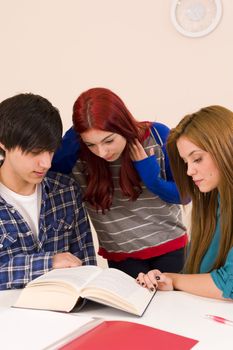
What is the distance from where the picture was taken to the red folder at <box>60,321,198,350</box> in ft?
2.89

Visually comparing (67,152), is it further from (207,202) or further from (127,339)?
(127,339)

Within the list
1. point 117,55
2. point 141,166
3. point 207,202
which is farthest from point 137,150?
point 117,55

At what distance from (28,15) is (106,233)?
5.39 ft

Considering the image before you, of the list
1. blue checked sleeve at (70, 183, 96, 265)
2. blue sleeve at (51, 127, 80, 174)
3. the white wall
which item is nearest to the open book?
blue checked sleeve at (70, 183, 96, 265)

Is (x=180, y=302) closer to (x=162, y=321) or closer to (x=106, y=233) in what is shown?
(x=162, y=321)

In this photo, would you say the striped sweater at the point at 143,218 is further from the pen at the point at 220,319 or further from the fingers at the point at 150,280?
the pen at the point at 220,319

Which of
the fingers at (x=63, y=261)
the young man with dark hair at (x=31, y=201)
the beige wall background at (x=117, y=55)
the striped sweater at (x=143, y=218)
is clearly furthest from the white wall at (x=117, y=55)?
the fingers at (x=63, y=261)

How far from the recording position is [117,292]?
42.2 inches

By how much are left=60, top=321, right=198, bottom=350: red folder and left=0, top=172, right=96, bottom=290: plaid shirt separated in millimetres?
436

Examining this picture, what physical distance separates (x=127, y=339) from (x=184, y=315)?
0.19 meters

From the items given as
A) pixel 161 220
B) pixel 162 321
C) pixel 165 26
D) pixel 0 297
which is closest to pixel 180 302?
pixel 162 321

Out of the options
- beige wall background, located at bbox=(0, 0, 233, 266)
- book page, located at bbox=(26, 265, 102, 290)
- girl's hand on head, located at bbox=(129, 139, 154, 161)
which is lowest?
book page, located at bbox=(26, 265, 102, 290)

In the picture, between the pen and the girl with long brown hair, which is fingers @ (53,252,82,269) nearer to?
the girl with long brown hair

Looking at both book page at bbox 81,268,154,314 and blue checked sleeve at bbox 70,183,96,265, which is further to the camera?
blue checked sleeve at bbox 70,183,96,265
